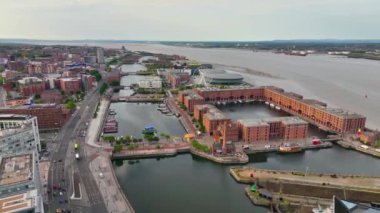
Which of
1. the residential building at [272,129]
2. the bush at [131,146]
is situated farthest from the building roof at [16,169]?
the residential building at [272,129]

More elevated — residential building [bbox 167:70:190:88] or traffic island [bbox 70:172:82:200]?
residential building [bbox 167:70:190:88]

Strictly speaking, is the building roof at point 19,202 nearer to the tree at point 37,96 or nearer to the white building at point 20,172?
the white building at point 20,172

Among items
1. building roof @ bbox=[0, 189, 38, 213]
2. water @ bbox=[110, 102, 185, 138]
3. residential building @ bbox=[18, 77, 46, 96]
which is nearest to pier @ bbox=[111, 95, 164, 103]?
water @ bbox=[110, 102, 185, 138]

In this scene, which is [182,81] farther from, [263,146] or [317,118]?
[263,146]

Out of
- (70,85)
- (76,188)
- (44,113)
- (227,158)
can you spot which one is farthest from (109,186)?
(70,85)

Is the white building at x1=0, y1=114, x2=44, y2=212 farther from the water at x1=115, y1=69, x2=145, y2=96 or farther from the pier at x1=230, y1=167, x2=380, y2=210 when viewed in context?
the water at x1=115, y1=69, x2=145, y2=96

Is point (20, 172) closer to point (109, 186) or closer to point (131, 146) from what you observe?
point (109, 186)
